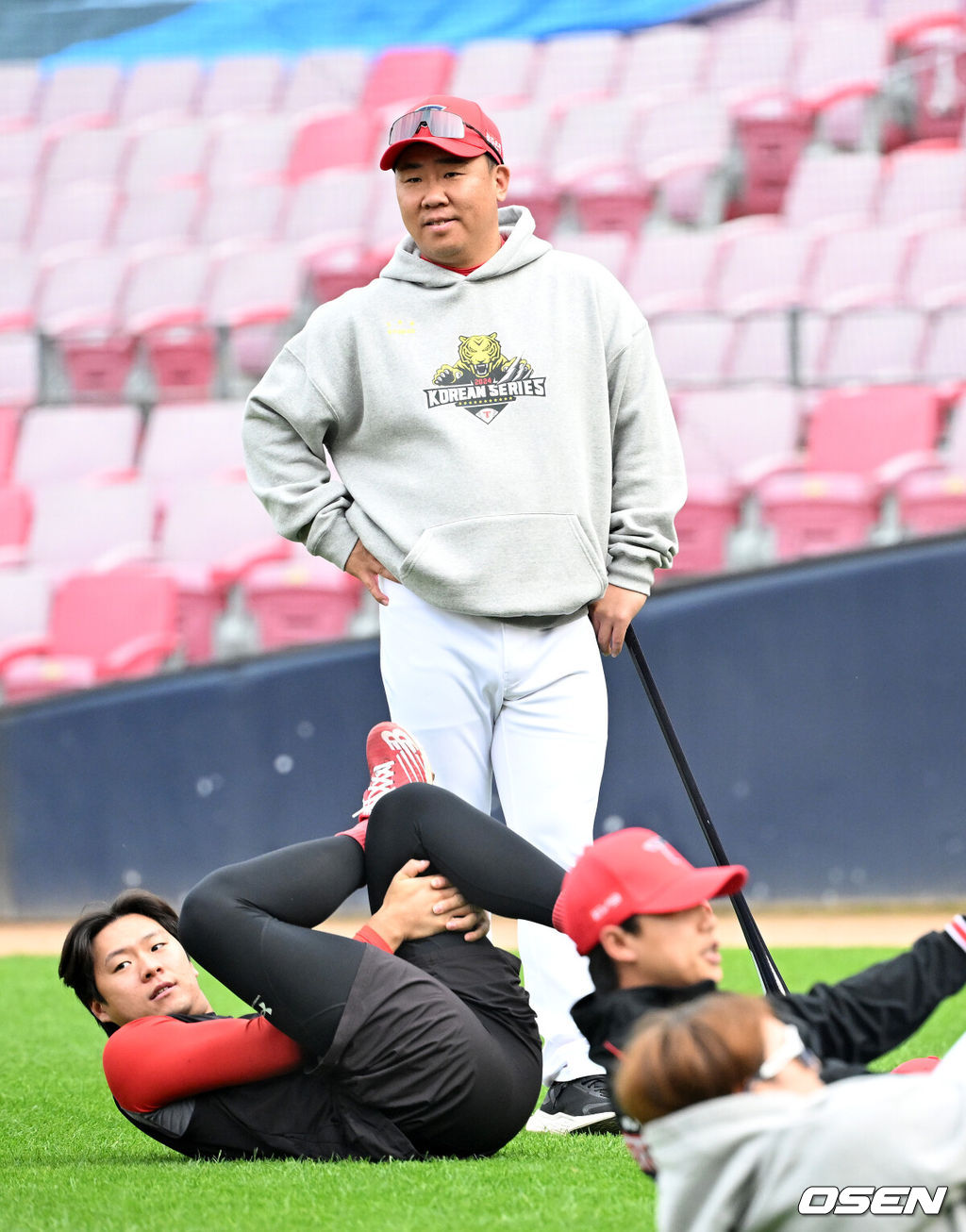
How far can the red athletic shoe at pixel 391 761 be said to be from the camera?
99.5 inches

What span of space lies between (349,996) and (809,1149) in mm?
917

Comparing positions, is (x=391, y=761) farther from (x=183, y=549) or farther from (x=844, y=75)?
(x=844, y=75)

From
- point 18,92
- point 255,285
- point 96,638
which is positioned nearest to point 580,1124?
point 96,638

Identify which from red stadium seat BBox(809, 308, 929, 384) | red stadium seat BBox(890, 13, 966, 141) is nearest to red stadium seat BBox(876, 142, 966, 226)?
red stadium seat BBox(890, 13, 966, 141)

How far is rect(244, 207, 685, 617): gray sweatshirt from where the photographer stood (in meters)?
2.84

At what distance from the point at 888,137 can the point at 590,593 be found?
6.75 m

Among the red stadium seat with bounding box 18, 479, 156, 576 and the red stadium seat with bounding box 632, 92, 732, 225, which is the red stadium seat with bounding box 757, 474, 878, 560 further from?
the red stadium seat with bounding box 632, 92, 732, 225

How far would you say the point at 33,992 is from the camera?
4805 mm

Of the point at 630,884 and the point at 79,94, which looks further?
the point at 79,94

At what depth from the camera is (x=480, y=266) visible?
116 inches

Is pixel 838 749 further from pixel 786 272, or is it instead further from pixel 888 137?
pixel 888 137

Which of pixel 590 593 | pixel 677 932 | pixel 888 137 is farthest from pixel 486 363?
pixel 888 137

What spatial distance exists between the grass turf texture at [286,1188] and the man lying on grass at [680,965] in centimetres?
36

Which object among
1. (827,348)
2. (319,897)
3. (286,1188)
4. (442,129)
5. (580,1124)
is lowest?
(580,1124)
